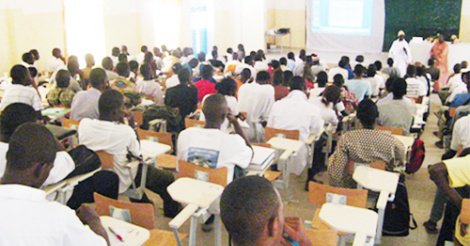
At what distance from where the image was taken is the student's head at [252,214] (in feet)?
6.03

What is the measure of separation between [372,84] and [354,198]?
5.16 metres

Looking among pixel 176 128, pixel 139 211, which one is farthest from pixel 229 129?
pixel 139 211

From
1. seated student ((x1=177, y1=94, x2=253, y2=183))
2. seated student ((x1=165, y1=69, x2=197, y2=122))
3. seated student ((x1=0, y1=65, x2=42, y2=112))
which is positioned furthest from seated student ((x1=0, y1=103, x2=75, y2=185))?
seated student ((x1=165, y1=69, x2=197, y2=122))

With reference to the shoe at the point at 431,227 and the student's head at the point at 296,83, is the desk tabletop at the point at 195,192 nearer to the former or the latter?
the shoe at the point at 431,227

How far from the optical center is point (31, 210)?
1.95 metres

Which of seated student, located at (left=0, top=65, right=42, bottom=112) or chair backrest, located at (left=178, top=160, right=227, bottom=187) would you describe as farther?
seated student, located at (left=0, top=65, right=42, bottom=112)

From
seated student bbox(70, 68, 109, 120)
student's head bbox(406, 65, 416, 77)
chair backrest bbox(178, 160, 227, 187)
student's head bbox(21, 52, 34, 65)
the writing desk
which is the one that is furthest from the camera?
student's head bbox(21, 52, 34, 65)

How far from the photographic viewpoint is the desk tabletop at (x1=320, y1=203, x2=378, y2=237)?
2.80 metres

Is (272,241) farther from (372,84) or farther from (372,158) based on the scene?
(372,84)

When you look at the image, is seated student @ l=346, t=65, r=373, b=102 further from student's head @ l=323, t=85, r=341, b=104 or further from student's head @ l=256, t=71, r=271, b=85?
student's head @ l=323, t=85, r=341, b=104

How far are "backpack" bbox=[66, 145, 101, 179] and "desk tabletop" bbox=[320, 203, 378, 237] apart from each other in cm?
151

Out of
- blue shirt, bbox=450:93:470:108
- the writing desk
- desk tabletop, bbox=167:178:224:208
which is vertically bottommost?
the writing desk

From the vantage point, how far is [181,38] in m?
13.4

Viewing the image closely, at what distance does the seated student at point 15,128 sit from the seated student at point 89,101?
208cm
